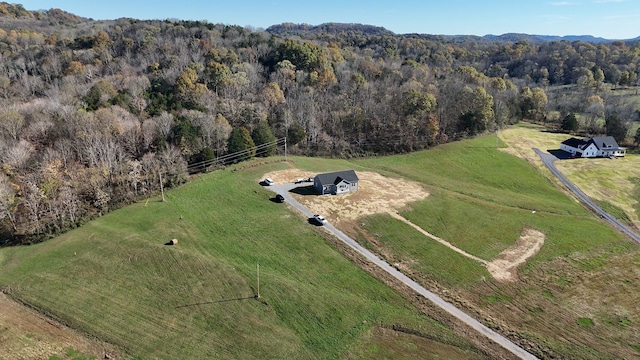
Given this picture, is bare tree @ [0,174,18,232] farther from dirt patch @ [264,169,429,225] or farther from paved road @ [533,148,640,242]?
paved road @ [533,148,640,242]

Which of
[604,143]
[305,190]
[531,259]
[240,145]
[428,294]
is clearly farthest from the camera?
[604,143]

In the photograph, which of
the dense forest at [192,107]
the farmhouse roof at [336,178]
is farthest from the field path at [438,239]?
the dense forest at [192,107]

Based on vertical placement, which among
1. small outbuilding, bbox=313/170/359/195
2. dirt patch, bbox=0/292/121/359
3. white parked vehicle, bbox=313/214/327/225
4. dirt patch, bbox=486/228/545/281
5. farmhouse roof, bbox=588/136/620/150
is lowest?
dirt patch, bbox=0/292/121/359

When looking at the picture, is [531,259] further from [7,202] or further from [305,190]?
[7,202]

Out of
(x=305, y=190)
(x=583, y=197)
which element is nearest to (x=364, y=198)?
(x=305, y=190)

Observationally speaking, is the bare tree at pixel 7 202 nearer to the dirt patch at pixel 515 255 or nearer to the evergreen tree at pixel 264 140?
the evergreen tree at pixel 264 140

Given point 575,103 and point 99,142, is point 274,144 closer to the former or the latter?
point 99,142

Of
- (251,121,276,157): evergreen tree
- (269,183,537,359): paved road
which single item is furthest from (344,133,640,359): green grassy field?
(251,121,276,157): evergreen tree
